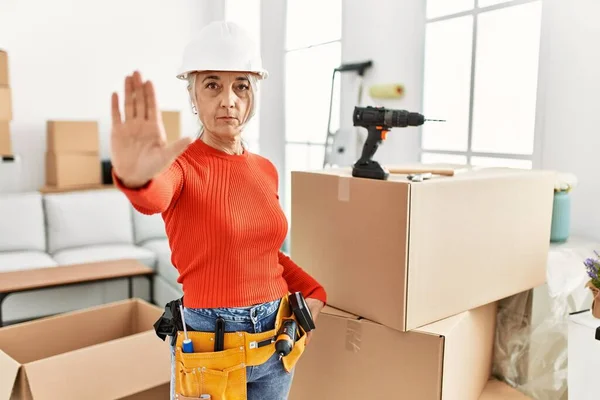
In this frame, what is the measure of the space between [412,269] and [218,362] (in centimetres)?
47

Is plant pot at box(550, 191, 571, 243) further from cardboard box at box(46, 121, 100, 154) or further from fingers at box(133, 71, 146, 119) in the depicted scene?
cardboard box at box(46, 121, 100, 154)

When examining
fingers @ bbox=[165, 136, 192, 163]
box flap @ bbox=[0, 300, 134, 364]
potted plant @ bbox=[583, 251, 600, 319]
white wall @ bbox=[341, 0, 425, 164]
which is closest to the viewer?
fingers @ bbox=[165, 136, 192, 163]

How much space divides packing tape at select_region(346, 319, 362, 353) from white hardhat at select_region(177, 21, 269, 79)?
66 centimetres

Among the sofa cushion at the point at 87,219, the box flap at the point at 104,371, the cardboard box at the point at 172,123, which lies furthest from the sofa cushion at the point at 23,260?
the box flap at the point at 104,371

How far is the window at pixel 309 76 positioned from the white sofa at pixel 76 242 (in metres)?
1.04

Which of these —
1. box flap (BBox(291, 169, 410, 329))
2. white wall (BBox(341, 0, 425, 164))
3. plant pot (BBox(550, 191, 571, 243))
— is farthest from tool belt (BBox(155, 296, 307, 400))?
white wall (BBox(341, 0, 425, 164))

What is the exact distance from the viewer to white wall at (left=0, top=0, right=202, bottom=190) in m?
4.01

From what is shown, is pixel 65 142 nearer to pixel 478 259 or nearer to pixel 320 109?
pixel 320 109

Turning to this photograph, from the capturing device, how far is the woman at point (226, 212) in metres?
1.03

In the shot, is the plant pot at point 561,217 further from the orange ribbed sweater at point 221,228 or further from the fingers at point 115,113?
the fingers at point 115,113

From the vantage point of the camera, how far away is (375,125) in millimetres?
1298

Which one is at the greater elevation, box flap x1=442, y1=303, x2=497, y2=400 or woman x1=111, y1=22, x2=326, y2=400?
woman x1=111, y1=22, x2=326, y2=400

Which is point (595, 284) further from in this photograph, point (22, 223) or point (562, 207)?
point (22, 223)

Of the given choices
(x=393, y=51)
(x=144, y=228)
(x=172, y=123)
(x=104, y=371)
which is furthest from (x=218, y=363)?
(x=172, y=123)
